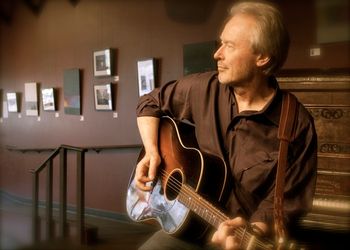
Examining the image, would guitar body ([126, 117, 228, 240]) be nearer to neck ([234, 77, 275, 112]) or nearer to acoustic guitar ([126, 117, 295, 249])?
acoustic guitar ([126, 117, 295, 249])

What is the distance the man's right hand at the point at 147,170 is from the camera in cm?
132

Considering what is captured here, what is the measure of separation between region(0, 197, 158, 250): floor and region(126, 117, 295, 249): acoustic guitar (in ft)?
0.85

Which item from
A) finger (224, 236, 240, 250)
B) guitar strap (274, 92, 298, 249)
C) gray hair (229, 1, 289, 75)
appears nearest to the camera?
finger (224, 236, 240, 250)

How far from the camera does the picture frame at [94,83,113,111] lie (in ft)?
13.2

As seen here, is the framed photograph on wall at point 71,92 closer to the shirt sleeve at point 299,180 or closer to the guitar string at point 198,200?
the guitar string at point 198,200

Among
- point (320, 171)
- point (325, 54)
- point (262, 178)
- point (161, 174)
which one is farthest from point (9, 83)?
point (325, 54)

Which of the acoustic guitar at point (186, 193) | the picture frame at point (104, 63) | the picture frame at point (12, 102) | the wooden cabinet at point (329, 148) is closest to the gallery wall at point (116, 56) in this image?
the picture frame at point (104, 63)

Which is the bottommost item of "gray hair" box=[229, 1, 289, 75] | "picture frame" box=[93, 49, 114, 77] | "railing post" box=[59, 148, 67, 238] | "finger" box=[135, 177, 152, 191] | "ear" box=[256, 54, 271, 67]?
"railing post" box=[59, 148, 67, 238]

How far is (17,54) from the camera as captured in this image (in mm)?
2467

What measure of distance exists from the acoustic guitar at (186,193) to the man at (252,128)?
39mm

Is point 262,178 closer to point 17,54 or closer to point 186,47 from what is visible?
point 17,54

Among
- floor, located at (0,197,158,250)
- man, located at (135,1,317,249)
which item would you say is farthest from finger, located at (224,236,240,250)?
floor, located at (0,197,158,250)

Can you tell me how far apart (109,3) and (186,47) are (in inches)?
37.1

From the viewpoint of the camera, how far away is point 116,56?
4.04 metres
